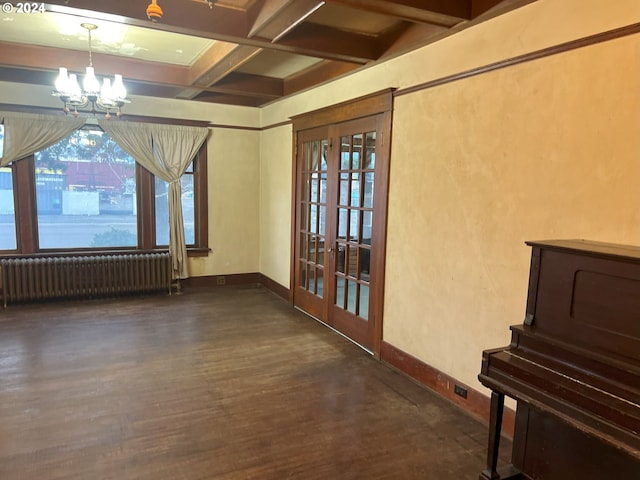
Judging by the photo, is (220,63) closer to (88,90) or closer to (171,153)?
(88,90)

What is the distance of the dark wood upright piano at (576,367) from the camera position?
5.68 ft

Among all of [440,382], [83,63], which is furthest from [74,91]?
[440,382]

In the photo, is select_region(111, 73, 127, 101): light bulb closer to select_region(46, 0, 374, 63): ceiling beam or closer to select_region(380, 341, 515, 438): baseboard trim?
select_region(46, 0, 374, 63): ceiling beam

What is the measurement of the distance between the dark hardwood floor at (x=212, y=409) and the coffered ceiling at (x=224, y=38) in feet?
8.16

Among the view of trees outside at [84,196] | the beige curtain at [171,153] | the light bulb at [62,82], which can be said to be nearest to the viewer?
the light bulb at [62,82]

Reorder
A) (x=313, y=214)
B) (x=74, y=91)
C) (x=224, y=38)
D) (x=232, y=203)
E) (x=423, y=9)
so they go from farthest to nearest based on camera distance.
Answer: (x=232, y=203) < (x=313, y=214) < (x=74, y=91) < (x=224, y=38) < (x=423, y=9)

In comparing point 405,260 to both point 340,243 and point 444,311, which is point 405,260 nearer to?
point 444,311

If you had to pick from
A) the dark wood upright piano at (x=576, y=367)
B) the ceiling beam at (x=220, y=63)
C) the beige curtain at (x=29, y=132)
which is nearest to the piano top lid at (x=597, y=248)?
the dark wood upright piano at (x=576, y=367)

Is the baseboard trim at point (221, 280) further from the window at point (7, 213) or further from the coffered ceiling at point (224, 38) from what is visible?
the coffered ceiling at point (224, 38)

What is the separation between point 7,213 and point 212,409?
4273 mm

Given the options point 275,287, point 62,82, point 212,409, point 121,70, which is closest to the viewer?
point 212,409

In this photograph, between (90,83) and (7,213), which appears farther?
(7,213)

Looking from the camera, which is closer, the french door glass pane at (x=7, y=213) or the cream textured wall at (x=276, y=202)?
the french door glass pane at (x=7, y=213)

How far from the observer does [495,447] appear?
7.48 ft
